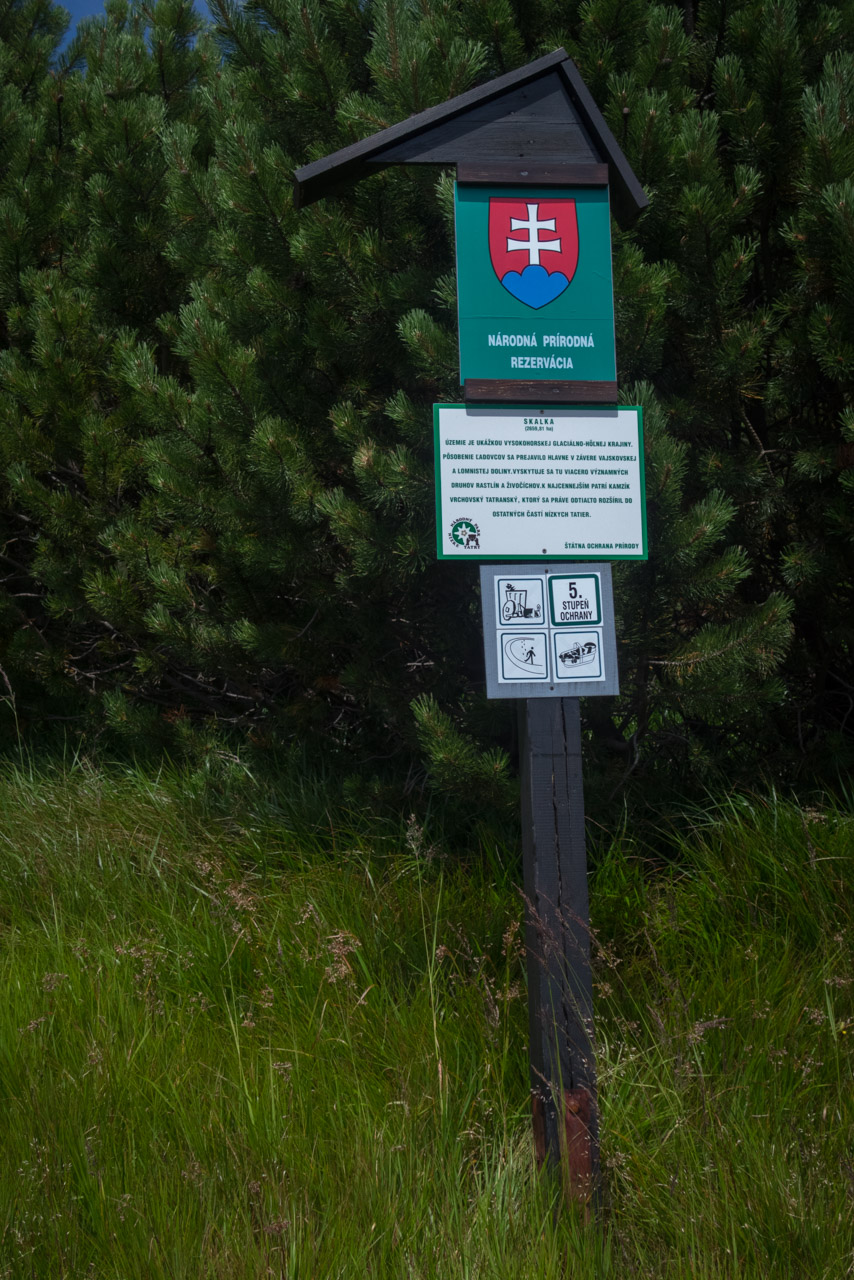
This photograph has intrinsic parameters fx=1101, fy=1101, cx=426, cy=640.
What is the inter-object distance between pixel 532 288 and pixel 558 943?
155cm

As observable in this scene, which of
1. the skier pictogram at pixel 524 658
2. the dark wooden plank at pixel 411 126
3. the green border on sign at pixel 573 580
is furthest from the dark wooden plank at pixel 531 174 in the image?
the skier pictogram at pixel 524 658

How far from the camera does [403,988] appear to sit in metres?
3.12

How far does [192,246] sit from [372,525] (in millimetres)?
1586

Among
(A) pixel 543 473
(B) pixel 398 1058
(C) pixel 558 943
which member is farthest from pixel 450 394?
(B) pixel 398 1058

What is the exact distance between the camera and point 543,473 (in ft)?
8.54

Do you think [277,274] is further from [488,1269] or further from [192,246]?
[488,1269]

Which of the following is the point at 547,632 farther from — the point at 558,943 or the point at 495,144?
the point at 495,144

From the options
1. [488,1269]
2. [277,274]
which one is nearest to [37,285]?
[277,274]

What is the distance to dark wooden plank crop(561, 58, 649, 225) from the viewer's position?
8.87ft

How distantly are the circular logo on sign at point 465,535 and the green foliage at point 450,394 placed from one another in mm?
635

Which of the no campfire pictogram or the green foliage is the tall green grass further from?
the no campfire pictogram

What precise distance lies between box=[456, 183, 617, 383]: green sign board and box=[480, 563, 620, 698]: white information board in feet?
1.58

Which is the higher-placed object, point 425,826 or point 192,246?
point 192,246

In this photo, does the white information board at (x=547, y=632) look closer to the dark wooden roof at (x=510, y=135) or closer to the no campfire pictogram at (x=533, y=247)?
the no campfire pictogram at (x=533, y=247)
